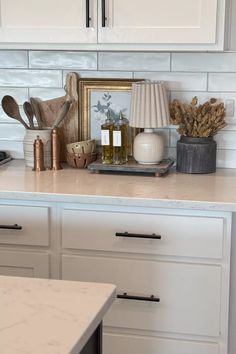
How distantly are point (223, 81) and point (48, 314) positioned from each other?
5.98 ft

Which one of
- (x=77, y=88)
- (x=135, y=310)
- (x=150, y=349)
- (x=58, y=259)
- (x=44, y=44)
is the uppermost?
(x=44, y=44)

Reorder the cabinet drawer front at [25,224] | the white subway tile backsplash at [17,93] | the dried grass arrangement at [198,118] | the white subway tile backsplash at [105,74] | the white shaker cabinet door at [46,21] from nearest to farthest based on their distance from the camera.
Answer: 1. the cabinet drawer front at [25,224]
2. the white shaker cabinet door at [46,21]
3. the dried grass arrangement at [198,118]
4. the white subway tile backsplash at [105,74]
5. the white subway tile backsplash at [17,93]

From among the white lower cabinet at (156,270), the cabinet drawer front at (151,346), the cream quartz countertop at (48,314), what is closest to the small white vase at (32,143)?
the white lower cabinet at (156,270)

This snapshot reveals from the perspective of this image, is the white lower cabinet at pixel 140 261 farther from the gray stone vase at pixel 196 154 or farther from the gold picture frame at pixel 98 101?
the gold picture frame at pixel 98 101

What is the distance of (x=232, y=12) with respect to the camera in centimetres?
247

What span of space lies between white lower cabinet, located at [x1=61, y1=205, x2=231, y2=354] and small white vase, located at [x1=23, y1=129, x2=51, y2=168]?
474 mm

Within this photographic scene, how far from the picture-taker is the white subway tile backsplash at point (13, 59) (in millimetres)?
2916

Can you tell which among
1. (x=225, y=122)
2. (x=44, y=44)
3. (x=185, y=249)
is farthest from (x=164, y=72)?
(x=185, y=249)

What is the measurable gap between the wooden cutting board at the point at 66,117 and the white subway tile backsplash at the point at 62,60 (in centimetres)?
10

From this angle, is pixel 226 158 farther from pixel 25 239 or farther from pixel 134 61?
pixel 25 239

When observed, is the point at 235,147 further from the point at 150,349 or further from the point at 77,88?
the point at 150,349

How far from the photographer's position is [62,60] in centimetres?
288

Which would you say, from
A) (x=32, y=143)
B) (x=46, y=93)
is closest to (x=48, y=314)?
(x=32, y=143)

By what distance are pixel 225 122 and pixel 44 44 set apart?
82 centimetres
